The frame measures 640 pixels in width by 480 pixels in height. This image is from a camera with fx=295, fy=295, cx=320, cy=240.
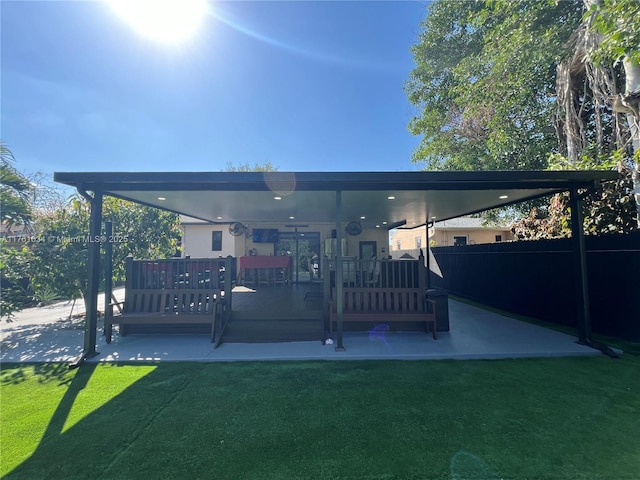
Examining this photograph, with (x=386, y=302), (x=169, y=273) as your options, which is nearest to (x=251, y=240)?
(x=169, y=273)

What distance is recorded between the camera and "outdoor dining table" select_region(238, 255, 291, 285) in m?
10.3

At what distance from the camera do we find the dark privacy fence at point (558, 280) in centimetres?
496

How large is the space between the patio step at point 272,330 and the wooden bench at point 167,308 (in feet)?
1.20

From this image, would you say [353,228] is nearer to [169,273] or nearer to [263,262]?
[263,262]

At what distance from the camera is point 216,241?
14844 millimetres

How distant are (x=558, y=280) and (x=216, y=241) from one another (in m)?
13.4

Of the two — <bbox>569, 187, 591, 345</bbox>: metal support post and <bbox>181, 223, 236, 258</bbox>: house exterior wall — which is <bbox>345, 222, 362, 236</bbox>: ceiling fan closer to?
<bbox>181, 223, 236, 258</bbox>: house exterior wall

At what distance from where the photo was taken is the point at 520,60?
737cm

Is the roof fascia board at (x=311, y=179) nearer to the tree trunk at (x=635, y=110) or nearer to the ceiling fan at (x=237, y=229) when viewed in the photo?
the tree trunk at (x=635, y=110)

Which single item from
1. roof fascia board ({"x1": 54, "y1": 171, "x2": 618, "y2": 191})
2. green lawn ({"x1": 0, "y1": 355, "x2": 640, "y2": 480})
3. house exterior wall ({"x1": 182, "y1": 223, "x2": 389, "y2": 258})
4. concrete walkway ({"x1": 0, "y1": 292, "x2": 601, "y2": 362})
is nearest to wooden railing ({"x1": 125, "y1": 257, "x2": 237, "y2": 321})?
concrete walkway ({"x1": 0, "y1": 292, "x2": 601, "y2": 362})

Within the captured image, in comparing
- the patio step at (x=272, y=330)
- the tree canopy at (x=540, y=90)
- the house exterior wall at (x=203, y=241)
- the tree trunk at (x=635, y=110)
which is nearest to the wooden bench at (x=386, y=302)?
the patio step at (x=272, y=330)

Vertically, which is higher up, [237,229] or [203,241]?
[237,229]

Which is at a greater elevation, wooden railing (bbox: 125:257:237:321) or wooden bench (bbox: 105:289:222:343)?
wooden railing (bbox: 125:257:237:321)

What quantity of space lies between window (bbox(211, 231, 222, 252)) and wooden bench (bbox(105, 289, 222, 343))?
9691 millimetres
